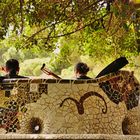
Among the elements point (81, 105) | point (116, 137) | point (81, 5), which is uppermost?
point (81, 5)

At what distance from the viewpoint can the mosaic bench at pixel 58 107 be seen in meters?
3.97

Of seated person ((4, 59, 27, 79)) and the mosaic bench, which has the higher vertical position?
seated person ((4, 59, 27, 79))

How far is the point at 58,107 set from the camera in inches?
157

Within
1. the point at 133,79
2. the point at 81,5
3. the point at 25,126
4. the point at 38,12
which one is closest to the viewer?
the point at 25,126

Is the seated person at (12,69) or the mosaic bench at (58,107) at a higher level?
the seated person at (12,69)

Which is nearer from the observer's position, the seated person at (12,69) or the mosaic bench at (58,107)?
the mosaic bench at (58,107)

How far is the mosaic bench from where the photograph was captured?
156 inches

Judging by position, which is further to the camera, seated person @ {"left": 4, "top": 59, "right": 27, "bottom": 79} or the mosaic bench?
seated person @ {"left": 4, "top": 59, "right": 27, "bottom": 79}

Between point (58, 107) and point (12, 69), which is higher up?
point (12, 69)

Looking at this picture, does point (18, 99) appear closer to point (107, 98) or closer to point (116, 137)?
point (107, 98)

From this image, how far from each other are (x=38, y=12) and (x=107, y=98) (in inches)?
106

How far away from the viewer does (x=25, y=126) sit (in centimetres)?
396

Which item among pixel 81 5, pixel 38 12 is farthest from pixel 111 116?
pixel 38 12

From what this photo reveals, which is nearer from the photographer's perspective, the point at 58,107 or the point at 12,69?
the point at 58,107
